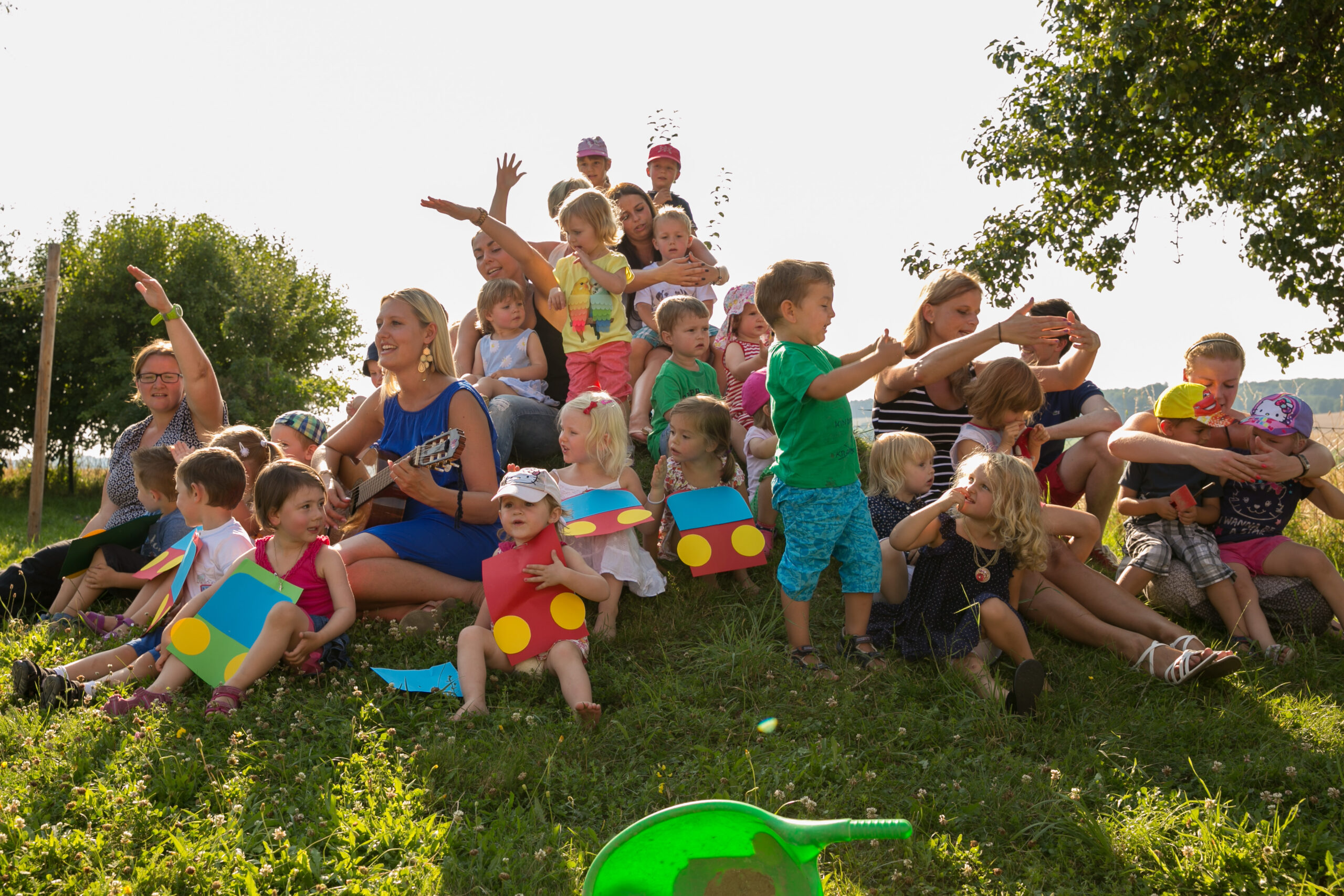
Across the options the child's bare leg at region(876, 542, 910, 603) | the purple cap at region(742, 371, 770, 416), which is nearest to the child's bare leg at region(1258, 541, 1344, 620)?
the child's bare leg at region(876, 542, 910, 603)

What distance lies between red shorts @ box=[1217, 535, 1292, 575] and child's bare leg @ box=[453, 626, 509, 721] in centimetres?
390

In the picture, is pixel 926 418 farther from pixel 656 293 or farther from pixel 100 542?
pixel 100 542

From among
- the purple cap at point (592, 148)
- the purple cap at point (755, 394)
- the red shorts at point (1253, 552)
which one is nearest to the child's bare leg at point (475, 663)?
the purple cap at point (755, 394)

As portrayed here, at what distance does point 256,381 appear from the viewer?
26.7m

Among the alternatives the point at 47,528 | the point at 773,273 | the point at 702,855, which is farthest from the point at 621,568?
the point at 47,528

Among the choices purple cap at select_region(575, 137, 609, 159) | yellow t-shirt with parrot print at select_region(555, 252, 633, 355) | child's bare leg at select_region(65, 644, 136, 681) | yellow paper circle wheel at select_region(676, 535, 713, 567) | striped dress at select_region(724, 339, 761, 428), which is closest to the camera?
child's bare leg at select_region(65, 644, 136, 681)

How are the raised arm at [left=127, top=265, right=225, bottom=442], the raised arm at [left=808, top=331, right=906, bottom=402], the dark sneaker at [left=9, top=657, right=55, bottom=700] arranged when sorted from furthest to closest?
the raised arm at [left=127, top=265, right=225, bottom=442]
the dark sneaker at [left=9, top=657, right=55, bottom=700]
the raised arm at [left=808, top=331, right=906, bottom=402]

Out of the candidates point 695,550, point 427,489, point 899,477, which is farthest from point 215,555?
point 899,477

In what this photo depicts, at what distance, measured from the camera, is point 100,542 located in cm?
566

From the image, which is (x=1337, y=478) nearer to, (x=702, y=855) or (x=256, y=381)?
(x=702, y=855)

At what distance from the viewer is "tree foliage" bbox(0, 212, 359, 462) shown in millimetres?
25531

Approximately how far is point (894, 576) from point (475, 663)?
2.14 m

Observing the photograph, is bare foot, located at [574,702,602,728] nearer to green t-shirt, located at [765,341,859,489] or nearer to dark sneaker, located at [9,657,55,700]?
green t-shirt, located at [765,341,859,489]

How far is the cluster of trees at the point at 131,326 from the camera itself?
83.6ft
